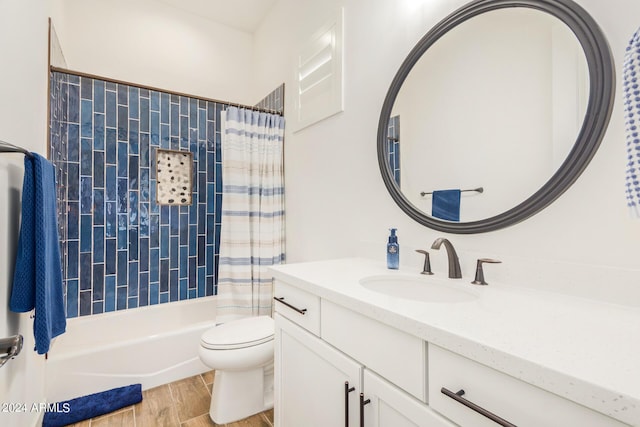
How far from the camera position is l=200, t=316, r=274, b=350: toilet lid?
5.12ft

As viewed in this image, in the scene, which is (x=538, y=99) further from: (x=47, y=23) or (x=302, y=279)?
(x=47, y=23)

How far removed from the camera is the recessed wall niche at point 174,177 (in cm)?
249

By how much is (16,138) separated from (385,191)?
5.13 feet

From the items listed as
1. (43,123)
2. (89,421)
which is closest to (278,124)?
(43,123)

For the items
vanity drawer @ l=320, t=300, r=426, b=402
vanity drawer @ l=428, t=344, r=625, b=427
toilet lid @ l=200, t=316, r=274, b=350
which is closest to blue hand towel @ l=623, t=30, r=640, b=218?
vanity drawer @ l=428, t=344, r=625, b=427

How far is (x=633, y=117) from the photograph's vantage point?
56 centimetres

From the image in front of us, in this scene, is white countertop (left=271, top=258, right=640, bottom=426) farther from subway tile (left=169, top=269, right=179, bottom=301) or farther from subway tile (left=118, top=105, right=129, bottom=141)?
subway tile (left=118, top=105, right=129, bottom=141)

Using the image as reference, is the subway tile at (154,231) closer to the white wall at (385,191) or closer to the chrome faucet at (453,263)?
the white wall at (385,191)

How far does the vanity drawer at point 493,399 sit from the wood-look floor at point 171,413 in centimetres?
132

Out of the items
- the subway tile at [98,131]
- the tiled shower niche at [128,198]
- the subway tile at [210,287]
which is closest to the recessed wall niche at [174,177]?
the tiled shower niche at [128,198]

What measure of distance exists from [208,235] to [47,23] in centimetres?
172

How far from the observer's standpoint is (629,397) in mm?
402

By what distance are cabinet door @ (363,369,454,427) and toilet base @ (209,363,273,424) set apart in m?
1.04

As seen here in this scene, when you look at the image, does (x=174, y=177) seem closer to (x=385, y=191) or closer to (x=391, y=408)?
(x=385, y=191)
